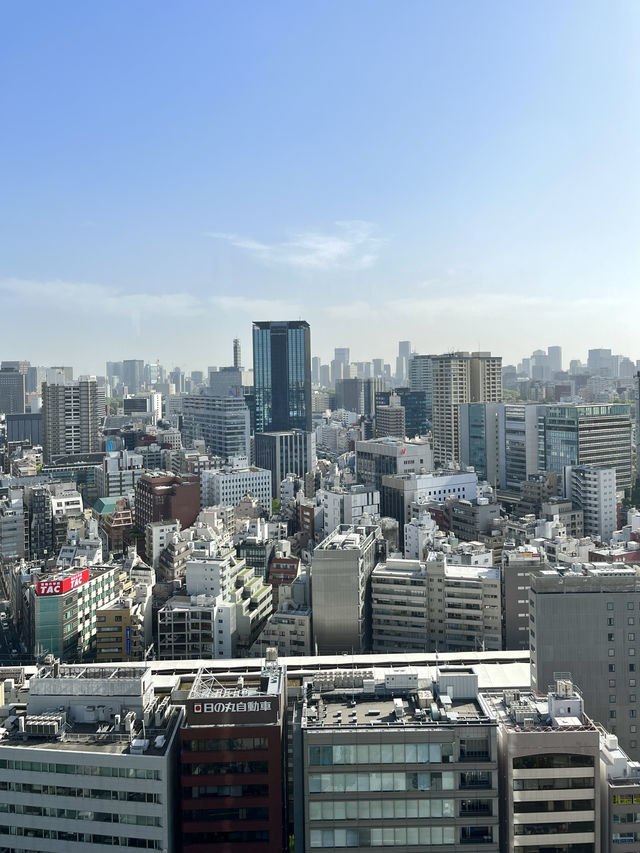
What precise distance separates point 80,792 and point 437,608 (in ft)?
20.9

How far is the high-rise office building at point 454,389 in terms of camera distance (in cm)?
A: 2750

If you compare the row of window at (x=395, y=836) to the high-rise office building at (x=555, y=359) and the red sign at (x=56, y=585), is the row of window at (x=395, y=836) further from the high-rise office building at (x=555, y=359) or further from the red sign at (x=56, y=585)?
the high-rise office building at (x=555, y=359)

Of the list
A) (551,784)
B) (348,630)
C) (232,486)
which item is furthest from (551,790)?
(232,486)

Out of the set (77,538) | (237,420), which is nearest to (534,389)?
(237,420)

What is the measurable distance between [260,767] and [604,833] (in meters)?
2.23

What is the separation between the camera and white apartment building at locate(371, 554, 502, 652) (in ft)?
34.8

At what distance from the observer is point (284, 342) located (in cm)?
3494

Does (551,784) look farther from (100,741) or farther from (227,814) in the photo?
(100,741)

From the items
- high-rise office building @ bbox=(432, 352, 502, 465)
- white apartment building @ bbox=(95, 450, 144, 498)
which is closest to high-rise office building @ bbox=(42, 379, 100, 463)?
white apartment building @ bbox=(95, 450, 144, 498)

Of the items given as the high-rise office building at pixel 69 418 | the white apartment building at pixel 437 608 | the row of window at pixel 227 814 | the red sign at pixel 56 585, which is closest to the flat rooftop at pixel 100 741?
the row of window at pixel 227 814

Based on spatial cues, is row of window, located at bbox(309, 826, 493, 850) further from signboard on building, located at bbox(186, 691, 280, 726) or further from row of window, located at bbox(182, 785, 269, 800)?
signboard on building, located at bbox(186, 691, 280, 726)

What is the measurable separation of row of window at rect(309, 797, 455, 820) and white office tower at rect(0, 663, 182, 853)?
39.8 inches

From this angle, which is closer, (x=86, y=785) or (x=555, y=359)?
(x=86, y=785)

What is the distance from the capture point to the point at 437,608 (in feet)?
35.7
